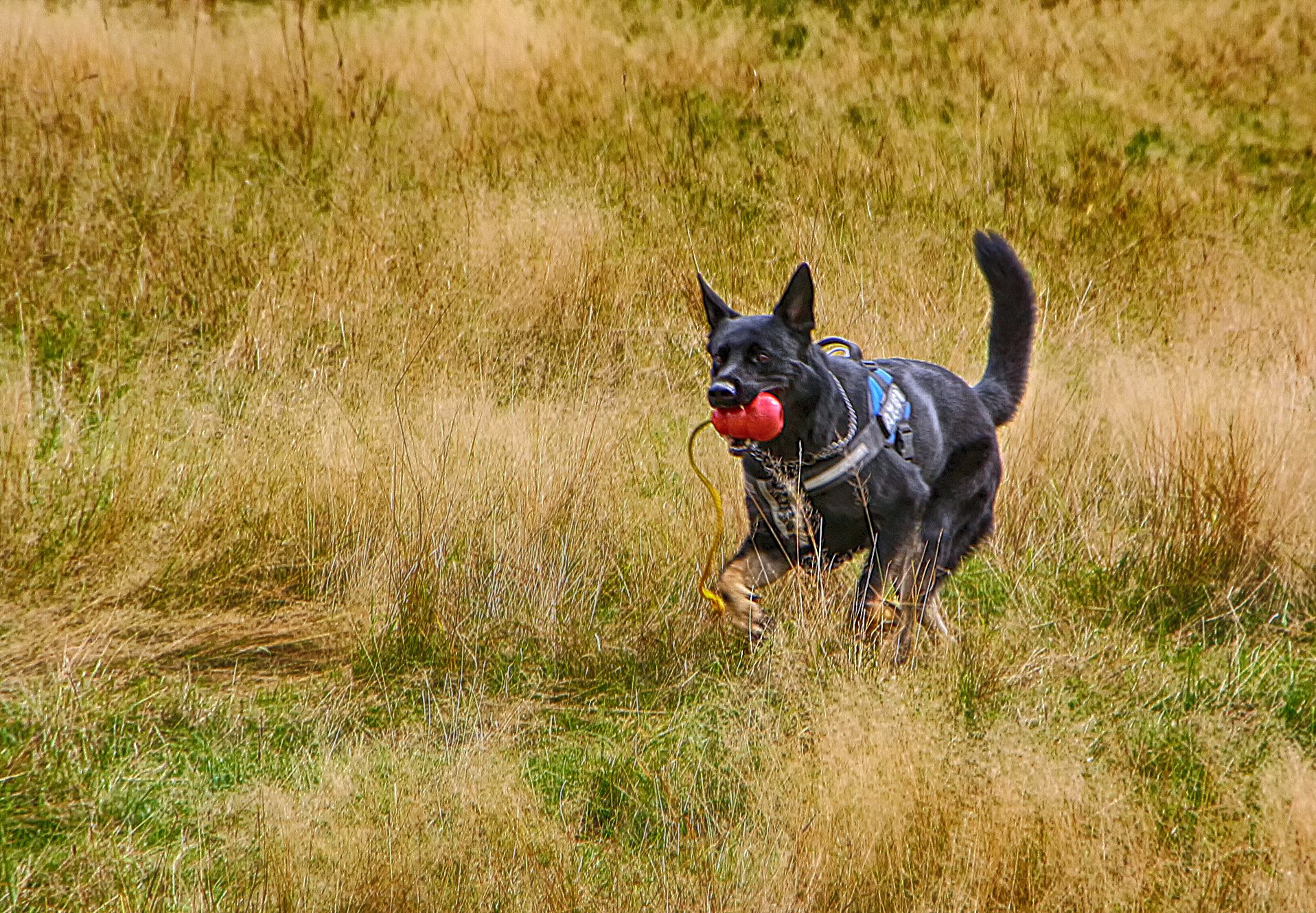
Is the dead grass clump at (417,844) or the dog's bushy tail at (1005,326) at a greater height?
the dog's bushy tail at (1005,326)

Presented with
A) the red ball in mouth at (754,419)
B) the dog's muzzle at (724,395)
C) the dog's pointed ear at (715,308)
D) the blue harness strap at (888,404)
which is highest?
the dog's pointed ear at (715,308)

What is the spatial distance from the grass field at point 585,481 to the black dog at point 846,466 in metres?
0.15

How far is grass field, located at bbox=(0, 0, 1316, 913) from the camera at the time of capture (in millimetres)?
2992

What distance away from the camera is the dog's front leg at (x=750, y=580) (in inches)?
149

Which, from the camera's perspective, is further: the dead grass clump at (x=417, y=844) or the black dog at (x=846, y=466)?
the black dog at (x=846, y=466)

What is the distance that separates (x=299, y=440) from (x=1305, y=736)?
3331 mm

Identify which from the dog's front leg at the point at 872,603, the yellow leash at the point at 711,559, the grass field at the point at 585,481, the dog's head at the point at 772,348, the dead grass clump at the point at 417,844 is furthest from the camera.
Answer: the yellow leash at the point at 711,559

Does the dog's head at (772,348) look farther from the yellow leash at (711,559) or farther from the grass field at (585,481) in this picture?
the grass field at (585,481)

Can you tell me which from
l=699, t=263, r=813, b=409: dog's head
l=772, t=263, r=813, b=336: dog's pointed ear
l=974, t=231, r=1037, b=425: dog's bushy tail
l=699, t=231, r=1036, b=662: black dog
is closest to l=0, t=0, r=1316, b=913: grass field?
l=699, t=231, r=1036, b=662: black dog

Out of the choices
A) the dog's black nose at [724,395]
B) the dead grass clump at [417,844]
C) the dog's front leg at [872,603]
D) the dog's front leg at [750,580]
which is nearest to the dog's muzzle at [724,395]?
the dog's black nose at [724,395]

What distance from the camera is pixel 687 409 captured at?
572 cm

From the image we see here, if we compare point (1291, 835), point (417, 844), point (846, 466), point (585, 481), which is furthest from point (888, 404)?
point (417, 844)

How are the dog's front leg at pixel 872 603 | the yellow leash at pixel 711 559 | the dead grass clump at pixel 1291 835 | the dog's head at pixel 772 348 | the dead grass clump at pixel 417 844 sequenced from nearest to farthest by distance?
the dead grass clump at pixel 1291 835 → the dead grass clump at pixel 417 844 → the dog's head at pixel 772 348 → the dog's front leg at pixel 872 603 → the yellow leash at pixel 711 559

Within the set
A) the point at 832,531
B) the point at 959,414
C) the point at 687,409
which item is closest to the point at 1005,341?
the point at 959,414
